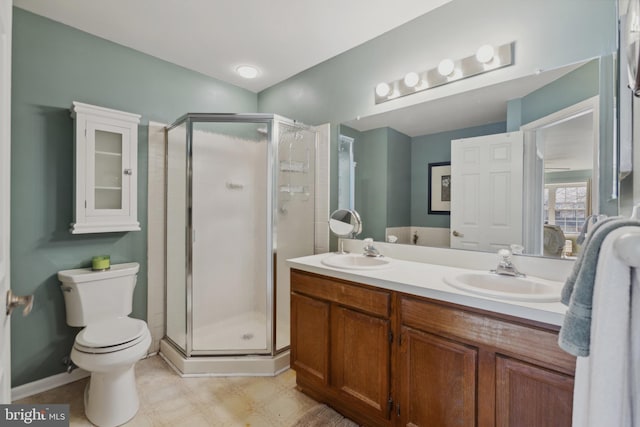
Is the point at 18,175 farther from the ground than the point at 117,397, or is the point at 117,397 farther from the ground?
the point at 18,175

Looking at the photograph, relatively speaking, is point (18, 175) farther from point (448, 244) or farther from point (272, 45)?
point (448, 244)

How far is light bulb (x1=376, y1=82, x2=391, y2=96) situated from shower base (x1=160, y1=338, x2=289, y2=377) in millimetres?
2091

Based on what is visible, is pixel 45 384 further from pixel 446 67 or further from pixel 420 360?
pixel 446 67

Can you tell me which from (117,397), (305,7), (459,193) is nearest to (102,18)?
(305,7)

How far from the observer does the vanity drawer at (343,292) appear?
1.44m

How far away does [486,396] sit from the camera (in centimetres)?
110

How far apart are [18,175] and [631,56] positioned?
298cm

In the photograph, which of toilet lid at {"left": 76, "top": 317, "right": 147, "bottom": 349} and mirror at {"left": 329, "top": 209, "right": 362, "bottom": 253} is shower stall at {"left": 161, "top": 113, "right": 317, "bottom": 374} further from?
toilet lid at {"left": 76, "top": 317, "right": 147, "bottom": 349}

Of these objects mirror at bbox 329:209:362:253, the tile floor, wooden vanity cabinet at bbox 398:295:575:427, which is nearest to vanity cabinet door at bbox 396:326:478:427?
wooden vanity cabinet at bbox 398:295:575:427

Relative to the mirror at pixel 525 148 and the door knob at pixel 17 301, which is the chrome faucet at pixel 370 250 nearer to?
the mirror at pixel 525 148

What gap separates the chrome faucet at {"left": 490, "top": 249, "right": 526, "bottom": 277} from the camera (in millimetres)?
1430

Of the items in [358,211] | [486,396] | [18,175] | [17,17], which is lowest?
[486,396]

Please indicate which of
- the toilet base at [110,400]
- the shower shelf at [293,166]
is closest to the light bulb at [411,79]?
the shower shelf at [293,166]

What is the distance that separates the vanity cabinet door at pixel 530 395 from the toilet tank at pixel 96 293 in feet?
7.54
